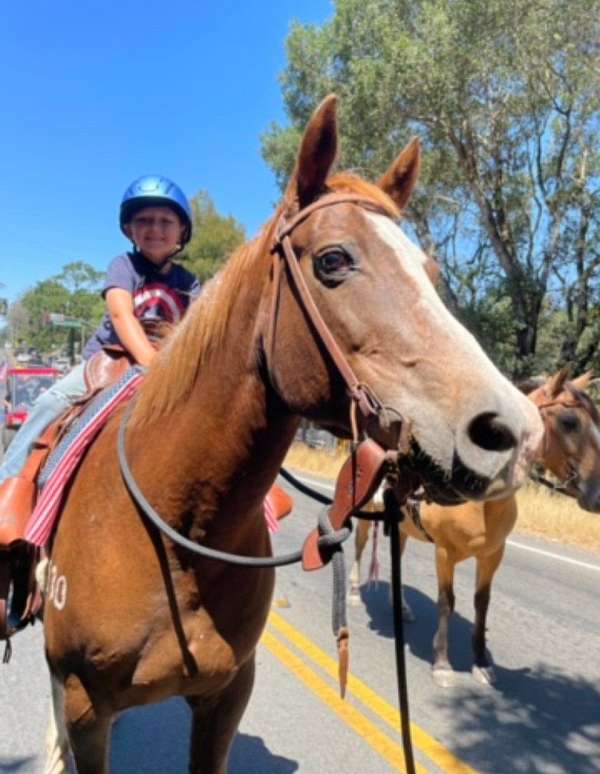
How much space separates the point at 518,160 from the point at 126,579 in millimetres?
18861

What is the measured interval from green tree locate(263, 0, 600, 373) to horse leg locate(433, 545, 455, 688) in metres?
11.9

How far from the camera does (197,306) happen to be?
7.29 ft

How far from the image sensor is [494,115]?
1706 cm

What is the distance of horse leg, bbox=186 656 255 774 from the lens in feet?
8.91

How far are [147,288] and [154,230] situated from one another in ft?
0.95

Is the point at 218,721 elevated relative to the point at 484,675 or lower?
elevated

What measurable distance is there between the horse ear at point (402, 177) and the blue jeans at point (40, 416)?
73.7 inches

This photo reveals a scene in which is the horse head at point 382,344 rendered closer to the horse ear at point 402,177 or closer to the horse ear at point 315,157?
the horse ear at point 315,157

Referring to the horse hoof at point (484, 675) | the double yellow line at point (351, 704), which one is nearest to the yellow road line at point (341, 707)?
the double yellow line at point (351, 704)

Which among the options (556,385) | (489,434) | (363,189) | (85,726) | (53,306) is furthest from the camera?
(53,306)

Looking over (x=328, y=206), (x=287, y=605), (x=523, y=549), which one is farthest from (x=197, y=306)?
(x=523, y=549)

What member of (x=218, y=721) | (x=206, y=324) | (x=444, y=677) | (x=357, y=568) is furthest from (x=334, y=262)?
(x=357, y=568)

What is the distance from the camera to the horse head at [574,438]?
225 inches

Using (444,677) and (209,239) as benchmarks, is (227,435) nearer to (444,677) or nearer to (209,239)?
(444,677)
